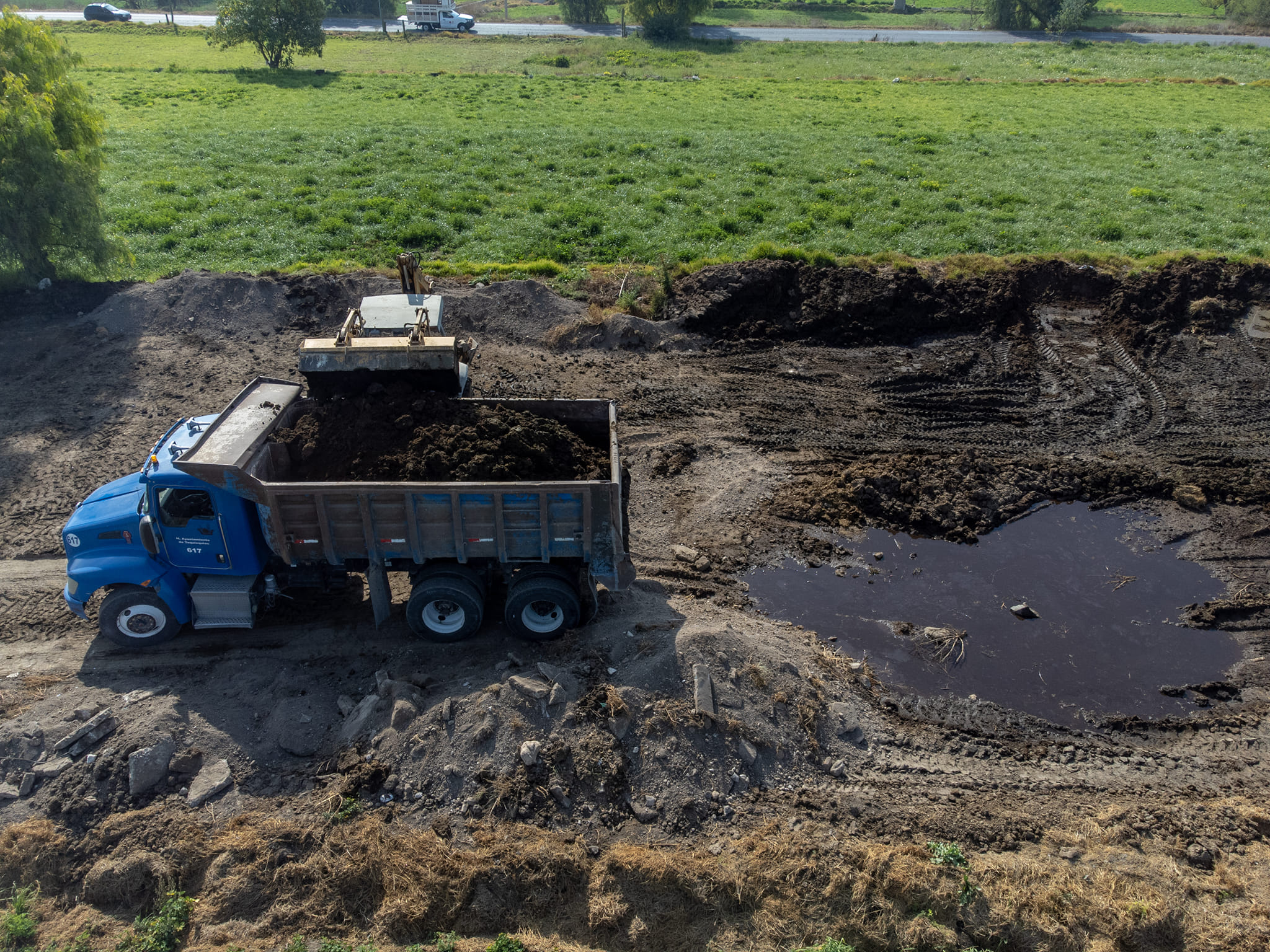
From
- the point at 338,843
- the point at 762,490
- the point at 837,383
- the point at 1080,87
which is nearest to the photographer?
the point at 338,843

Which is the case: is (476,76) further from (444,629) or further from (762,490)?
(444,629)

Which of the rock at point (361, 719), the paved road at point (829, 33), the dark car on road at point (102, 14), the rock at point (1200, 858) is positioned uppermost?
the dark car on road at point (102, 14)

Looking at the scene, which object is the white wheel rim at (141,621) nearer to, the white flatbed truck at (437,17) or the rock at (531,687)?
the rock at (531,687)

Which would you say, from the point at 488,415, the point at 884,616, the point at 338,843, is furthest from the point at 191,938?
the point at 884,616

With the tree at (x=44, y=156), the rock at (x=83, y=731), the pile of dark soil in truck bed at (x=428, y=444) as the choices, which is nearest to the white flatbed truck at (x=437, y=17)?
the tree at (x=44, y=156)

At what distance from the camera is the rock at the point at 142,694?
9.65 m

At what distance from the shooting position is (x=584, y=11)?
60.9 meters

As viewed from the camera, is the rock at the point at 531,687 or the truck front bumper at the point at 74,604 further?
the truck front bumper at the point at 74,604

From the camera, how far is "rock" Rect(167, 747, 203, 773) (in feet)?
29.1

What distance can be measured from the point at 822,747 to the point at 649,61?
45358 millimetres

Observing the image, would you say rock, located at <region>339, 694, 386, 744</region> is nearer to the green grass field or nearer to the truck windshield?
the truck windshield

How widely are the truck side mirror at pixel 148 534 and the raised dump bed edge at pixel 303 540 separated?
1 cm

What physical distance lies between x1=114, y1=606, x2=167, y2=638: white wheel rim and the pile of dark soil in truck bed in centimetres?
248

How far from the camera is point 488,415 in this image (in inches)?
426
